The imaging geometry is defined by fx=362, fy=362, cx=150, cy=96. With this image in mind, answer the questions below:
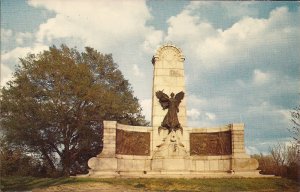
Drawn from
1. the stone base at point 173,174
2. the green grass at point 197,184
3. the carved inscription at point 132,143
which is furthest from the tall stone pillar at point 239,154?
the carved inscription at point 132,143

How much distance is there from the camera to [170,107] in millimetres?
21281

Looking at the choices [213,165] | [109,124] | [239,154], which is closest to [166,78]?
[109,124]

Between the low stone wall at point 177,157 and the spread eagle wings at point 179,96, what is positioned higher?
the spread eagle wings at point 179,96

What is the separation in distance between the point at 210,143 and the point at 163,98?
382 centimetres

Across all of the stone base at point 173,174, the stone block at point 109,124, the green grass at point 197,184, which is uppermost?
the stone block at point 109,124

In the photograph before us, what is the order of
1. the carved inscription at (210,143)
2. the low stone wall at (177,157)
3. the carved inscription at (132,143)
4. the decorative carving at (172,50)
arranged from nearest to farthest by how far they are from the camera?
the low stone wall at (177,157) → the carved inscription at (132,143) → the carved inscription at (210,143) → the decorative carving at (172,50)

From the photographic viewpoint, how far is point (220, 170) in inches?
811

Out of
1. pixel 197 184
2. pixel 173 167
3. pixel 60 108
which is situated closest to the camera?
pixel 197 184

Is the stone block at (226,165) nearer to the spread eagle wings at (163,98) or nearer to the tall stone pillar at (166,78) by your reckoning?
the tall stone pillar at (166,78)

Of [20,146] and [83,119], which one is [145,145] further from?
[20,146]

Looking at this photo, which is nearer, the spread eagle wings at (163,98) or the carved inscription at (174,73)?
the spread eagle wings at (163,98)

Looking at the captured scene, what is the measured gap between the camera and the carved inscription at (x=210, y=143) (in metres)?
21.0

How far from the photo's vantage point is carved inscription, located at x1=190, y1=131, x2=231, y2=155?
21000 mm

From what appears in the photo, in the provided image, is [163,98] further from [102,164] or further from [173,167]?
[102,164]
